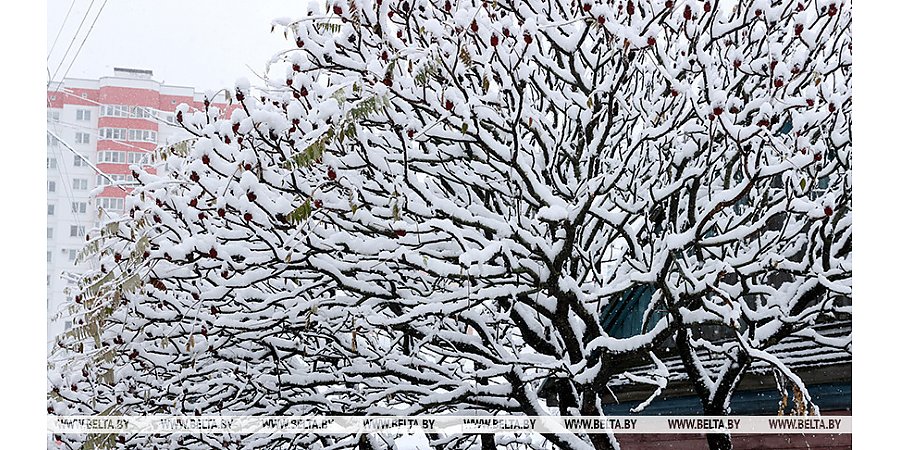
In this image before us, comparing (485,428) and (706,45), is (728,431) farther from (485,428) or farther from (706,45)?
(706,45)

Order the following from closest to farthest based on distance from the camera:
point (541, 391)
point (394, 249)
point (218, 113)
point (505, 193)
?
point (394, 249) → point (505, 193) → point (218, 113) → point (541, 391)

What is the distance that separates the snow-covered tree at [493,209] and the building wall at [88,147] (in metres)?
0.11

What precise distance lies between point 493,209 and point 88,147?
114 centimetres

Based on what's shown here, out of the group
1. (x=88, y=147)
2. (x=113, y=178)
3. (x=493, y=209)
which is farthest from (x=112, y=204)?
(x=493, y=209)

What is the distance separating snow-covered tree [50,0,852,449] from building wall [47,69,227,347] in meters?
0.11

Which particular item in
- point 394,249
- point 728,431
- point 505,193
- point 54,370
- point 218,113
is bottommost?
point 728,431

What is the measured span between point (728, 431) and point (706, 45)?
3.56 feet

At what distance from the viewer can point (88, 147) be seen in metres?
2.51

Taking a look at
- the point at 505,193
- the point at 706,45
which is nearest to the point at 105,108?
the point at 505,193

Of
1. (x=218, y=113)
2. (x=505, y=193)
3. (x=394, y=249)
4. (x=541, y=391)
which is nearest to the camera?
(x=394, y=249)

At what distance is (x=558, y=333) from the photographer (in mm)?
2658

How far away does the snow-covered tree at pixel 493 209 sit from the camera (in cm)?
214

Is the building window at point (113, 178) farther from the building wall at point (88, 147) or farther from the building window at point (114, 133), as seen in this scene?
the building window at point (114, 133)

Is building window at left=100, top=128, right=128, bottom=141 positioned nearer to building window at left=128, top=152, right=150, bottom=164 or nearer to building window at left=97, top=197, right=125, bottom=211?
building window at left=128, top=152, right=150, bottom=164
